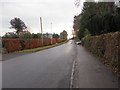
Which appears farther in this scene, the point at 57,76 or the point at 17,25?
the point at 17,25

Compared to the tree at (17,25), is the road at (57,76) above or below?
below

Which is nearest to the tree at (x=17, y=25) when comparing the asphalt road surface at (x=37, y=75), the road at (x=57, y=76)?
the asphalt road surface at (x=37, y=75)

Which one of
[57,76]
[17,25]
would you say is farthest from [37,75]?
[17,25]

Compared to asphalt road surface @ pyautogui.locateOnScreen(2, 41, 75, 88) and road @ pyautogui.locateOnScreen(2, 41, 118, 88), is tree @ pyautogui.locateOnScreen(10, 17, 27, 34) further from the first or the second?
road @ pyautogui.locateOnScreen(2, 41, 118, 88)

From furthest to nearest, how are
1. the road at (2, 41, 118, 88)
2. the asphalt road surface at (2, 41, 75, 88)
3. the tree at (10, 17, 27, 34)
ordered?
1. the tree at (10, 17, 27, 34)
2. the asphalt road surface at (2, 41, 75, 88)
3. the road at (2, 41, 118, 88)

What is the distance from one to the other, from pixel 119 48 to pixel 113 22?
1366cm

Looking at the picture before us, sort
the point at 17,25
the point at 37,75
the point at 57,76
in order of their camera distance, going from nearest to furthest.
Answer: the point at 57,76 → the point at 37,75 → the point at 17,25

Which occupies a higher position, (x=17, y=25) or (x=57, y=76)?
(x=17, y=25)

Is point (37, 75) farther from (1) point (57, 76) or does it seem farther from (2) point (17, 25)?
(2) point (17, 25)

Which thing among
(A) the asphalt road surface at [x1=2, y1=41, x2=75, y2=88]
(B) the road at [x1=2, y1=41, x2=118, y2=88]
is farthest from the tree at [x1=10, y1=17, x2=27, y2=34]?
(B) the road at [x1=2, y1=41, x2=118, y2=88]

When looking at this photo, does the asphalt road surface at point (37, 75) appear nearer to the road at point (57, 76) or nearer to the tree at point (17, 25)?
the road at point (57, 76)

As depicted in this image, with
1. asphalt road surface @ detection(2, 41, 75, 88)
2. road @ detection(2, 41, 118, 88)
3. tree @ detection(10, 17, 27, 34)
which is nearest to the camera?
road @ detection(2, 41, 118, 88)

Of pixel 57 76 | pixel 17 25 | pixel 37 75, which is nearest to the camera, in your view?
pixel 57 76

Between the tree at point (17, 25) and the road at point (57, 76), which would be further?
the tree at point (17, 25)
